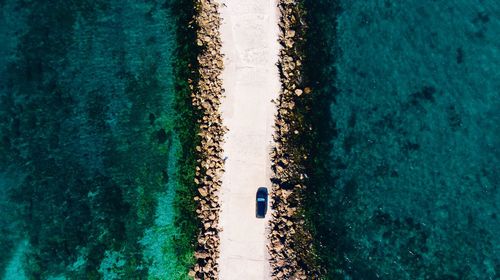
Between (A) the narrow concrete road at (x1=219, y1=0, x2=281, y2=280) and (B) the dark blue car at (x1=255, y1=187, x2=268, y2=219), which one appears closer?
(B) the dark blue car at (x1=255, y1=187, x2=268, y2=219)

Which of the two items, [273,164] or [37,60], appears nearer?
[273,164]

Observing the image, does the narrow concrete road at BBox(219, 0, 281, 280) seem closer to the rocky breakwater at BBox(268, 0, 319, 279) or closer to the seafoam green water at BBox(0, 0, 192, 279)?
the rocky breakwater at BBox(268, 0, 319, 279)

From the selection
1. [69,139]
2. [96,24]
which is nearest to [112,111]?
[69,139]

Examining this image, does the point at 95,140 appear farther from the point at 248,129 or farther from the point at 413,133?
the point at 413,133

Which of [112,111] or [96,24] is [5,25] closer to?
[96,24]

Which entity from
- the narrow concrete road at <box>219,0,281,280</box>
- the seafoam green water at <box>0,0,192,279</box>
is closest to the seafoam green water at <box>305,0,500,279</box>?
the narrow concrete road at <box>219,0,281,280</box>

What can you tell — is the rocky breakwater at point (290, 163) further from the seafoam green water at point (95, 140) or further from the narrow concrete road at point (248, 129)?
the seafoam green water at point (95, 140)

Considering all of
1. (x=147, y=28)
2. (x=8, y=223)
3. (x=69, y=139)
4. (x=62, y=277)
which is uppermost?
(x=147, y=28)
